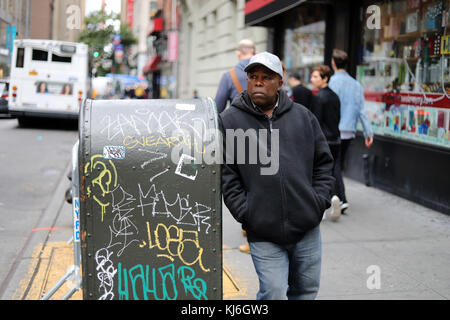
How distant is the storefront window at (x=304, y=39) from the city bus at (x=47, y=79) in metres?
8.26

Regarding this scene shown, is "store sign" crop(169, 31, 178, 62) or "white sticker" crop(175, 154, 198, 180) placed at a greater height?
"store sign" crop(169, 31, 178, 62)

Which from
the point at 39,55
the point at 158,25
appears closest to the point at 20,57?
the point at 39,55

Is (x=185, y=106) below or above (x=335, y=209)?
above

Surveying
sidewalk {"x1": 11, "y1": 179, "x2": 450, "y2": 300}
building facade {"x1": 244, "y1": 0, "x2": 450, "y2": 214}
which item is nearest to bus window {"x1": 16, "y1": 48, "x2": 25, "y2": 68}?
building facade {"x1": 244, "y1": 0, "x2": 450, "y2": 214}

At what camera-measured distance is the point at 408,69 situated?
805 centimetres

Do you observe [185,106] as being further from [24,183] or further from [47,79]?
[47,79]

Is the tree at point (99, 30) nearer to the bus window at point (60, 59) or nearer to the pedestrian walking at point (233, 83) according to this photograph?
the bus window at point (60, 59)

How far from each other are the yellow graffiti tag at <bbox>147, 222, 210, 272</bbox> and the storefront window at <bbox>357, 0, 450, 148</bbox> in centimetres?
494

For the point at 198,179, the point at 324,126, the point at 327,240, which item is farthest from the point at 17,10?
the point at 198,179

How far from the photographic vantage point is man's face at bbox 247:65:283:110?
3035 mm

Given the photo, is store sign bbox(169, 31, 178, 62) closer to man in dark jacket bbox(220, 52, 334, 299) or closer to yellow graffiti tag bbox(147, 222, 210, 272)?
man in dark jacket bbox(220, 52, 334, 299)

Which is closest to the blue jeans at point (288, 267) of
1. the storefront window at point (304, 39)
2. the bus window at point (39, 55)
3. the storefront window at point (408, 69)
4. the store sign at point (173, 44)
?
the storefront window at point (408, 69)

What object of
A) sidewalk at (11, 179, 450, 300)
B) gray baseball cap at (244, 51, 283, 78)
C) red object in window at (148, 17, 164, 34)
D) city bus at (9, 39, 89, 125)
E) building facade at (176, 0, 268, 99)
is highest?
red object in window at (148, 17, 164, 34)

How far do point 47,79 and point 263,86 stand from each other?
1679 centimetres
